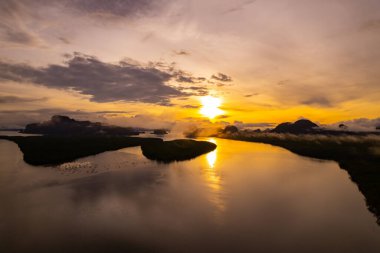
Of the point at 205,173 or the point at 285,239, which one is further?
the point at 205,173

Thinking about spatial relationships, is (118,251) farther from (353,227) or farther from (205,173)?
(205,173)

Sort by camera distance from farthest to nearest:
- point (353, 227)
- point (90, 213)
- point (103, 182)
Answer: point (103, 182)
point (90, 213)
point (353, 227)

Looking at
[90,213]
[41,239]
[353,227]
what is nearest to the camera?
[41,239]

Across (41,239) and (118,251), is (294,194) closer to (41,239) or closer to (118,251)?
(118,251)

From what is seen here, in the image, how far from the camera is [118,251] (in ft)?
90.2

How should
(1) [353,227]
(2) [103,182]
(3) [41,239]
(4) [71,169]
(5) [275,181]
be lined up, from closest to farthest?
1. (3) [41,239]
2. (1) [353,227]
3. (2) [103,182]
4. (5) [275,181]
5. (4) [71,169]

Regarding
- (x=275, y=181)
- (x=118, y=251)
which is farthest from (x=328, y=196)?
(x=118, y=251)

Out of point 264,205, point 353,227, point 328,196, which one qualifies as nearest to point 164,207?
point 264,205

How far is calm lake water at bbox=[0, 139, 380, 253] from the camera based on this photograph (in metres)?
29.5

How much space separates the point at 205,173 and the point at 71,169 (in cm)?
3239

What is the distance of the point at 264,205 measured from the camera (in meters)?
44.4

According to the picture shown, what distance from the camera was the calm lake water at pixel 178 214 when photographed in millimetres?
29453

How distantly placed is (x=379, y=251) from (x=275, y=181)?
37.9 metres

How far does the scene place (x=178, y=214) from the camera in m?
A: 38.9
